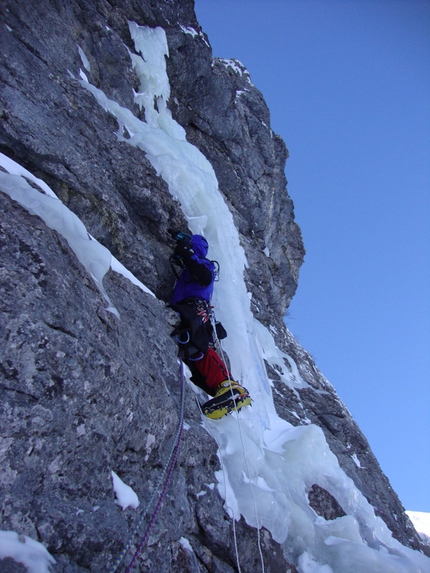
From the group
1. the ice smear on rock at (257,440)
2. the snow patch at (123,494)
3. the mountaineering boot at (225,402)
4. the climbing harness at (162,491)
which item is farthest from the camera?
the mountaineering boot at (225,402)

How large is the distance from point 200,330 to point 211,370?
0.46 meters

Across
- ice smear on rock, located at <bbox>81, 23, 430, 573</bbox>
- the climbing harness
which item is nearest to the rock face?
the climbing harness

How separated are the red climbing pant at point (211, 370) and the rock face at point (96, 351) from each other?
58cm

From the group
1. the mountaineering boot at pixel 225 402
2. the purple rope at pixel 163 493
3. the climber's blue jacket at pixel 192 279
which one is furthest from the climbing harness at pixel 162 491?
the climber's blue jacket at pixel 192 279

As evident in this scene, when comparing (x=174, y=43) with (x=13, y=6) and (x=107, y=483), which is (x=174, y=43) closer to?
(x=13, y=6)

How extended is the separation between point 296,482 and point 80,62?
7121 millimetres

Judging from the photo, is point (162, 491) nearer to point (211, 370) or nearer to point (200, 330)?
point (211, 370)

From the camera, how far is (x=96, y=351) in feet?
8.32

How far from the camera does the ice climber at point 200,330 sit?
416 cm

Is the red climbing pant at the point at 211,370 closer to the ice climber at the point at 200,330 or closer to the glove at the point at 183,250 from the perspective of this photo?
the ice climber at the point at 200,330

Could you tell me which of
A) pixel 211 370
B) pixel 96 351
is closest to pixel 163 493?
pixel 96 351

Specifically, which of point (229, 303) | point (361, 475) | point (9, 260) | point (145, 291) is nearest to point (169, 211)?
point (229, 303)

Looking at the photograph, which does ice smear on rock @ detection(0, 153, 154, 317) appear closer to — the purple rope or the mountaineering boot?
the purple rope

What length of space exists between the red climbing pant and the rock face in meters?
0.58
